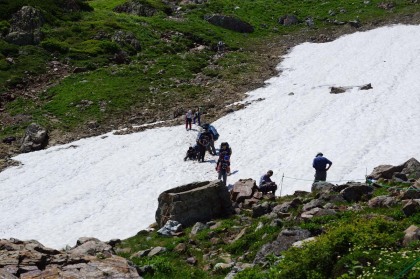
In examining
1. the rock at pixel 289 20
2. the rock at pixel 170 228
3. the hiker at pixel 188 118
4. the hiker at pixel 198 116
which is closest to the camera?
the rock at pixel 170 228

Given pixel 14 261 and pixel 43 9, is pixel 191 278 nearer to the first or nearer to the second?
pixel 14 261

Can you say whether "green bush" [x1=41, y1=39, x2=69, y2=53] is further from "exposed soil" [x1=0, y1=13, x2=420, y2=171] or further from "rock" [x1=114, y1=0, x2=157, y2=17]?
"rock" [x1=114, y1=0, x2=157, y2=17]

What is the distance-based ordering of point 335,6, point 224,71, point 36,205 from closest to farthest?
point 36,205
point 224,71
point 335,6

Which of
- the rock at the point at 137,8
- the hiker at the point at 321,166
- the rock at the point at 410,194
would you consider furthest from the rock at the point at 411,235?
the rock at the point at 137,8

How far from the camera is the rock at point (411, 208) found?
1397cm

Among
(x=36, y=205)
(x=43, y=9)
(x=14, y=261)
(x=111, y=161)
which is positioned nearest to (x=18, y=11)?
(x=43, y=9)

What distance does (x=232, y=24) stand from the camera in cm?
7325

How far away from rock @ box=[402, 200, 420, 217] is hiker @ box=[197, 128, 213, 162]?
19218 millimetres

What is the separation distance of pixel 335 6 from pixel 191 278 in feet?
247

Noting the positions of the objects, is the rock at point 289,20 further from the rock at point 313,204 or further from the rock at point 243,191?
the rock at point 313,204

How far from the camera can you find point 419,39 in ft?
188

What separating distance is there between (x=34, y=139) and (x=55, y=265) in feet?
89.4

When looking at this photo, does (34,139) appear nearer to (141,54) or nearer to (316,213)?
(141,54)

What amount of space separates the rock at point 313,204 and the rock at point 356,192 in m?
0.99
